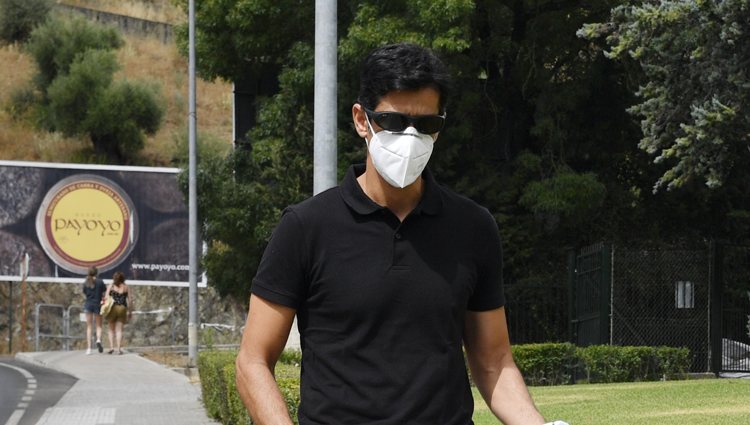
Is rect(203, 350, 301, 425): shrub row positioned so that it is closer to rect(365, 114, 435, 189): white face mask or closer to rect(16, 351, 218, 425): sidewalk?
rect(16, 351, 218, 425): sidewalk

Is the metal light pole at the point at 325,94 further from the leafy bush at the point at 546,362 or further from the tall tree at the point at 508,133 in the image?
the tall tree at the point at 508,133

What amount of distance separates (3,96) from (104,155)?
357 inches

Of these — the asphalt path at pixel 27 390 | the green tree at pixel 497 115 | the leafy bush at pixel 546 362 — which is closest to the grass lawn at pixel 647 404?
the leafy bush at pixel 546 362

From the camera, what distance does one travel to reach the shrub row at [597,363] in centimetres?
2123

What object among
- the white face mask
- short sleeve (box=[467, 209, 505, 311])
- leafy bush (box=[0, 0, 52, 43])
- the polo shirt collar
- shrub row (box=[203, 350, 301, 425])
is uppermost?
leafy bush (box=[0, 0, 52, 43])

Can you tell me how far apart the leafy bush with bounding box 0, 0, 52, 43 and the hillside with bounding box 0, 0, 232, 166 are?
801mm

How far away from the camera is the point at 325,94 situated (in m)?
11.9

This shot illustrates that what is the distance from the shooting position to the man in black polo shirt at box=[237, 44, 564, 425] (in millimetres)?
3490

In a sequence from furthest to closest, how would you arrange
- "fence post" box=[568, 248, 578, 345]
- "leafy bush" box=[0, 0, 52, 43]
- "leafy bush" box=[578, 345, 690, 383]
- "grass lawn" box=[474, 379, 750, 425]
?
"leafy bush" box=[0, 0, 52, 43] → "fence post" box=[568, 248, 578, 345] → "leafy bush" box=[578, 345, 690, 383] → "grass lawn" box=[474, 379, 750, 425]

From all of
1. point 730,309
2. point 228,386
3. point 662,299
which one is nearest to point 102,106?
point 662,299

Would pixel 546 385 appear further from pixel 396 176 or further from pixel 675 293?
pixel 396 176

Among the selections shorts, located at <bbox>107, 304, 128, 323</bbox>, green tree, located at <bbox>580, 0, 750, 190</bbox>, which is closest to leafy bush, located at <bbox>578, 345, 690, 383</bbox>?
green tree, located at <bbox>580, 0, 750, 190</bbox>

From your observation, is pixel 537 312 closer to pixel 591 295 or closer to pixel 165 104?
pixel 591 295

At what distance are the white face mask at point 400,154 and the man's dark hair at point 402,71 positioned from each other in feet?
0.35
